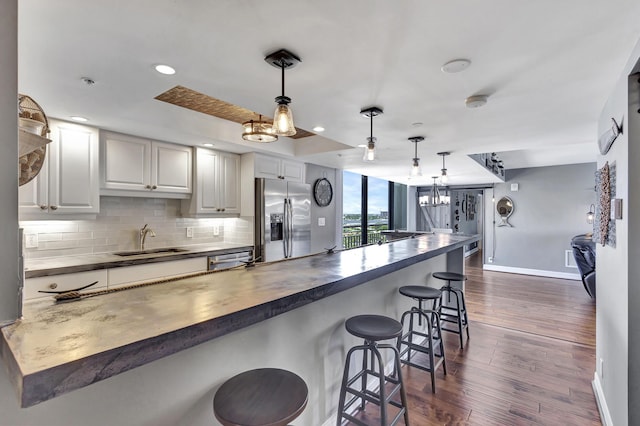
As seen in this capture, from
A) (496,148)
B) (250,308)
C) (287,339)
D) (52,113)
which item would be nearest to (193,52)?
(250,308)

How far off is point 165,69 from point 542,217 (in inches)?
307

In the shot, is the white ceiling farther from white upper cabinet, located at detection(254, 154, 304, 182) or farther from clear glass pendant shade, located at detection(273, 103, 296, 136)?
white upper cabinet, located at detection(254, 154, 304, 182)

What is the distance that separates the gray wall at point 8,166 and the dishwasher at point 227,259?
2.54 m

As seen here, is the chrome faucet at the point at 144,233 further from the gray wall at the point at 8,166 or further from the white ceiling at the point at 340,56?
the gray wall at the point at 8,166

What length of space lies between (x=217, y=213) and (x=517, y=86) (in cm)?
337

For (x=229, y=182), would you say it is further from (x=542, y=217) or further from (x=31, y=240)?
(x=542, y=217)

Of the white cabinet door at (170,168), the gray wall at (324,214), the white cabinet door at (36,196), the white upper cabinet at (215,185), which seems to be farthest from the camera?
the gray wall at (324,214)

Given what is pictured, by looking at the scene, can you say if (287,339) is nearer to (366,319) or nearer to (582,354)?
(366,319)

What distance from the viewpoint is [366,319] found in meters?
1.98

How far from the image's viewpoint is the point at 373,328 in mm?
1850

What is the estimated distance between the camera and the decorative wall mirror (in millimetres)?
7168

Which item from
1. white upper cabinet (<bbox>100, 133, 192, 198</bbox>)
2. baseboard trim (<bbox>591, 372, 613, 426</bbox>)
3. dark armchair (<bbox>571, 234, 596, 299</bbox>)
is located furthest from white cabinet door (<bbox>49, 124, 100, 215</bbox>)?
dark armchair (<bbox>571, 234, 596, 299</bbox>)

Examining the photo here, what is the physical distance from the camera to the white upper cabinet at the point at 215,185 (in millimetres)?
3760

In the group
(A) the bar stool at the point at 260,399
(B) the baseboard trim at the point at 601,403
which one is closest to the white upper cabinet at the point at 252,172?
(A) the bar stool at the point at 260,399
